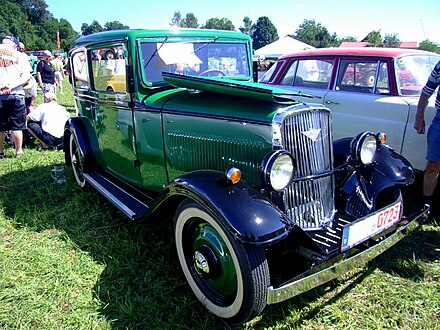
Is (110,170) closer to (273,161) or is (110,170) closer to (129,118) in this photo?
(129,118)

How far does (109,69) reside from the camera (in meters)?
3.39

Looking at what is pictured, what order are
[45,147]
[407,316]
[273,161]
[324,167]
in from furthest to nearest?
[45,147], [324,167], [407,316], [273,161]

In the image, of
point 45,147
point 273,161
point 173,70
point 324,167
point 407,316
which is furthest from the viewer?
point 45,147

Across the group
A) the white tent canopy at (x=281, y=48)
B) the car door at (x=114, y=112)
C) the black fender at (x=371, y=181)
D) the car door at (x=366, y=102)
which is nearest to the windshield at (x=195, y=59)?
the car door at (x=114, y=112)

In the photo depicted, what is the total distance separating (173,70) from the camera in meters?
3.08

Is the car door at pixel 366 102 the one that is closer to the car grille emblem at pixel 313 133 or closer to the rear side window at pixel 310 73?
the rear side window at pixel 310 73

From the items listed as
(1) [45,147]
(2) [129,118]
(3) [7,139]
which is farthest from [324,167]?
(3) [7,139]

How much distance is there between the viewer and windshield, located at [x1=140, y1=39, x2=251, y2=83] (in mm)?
2988

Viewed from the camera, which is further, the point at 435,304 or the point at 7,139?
the point at 7,139

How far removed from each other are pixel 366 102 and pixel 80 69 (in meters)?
3.62

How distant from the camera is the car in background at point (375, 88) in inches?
161

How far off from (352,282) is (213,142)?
1457mm

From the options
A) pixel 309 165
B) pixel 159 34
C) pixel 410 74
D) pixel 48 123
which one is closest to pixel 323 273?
pixel 309 165

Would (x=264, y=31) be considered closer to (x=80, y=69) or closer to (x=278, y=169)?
(x=80, y=69)
